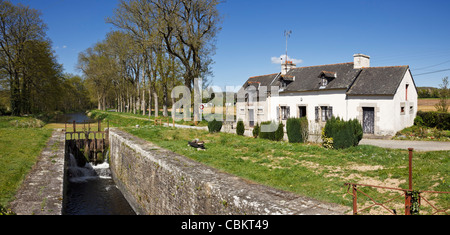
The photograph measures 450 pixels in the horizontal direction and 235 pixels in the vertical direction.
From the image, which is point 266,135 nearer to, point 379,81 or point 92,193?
point 379,81

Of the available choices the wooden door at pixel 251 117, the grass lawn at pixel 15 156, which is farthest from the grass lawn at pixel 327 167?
the wooden door at pixel 251 117

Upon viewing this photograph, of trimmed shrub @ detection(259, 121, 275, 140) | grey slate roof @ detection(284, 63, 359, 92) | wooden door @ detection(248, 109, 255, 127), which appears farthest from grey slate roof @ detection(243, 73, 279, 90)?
trimmed shrub @ detection(259, 121, 275, 140)

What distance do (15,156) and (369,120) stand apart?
21.8 meters

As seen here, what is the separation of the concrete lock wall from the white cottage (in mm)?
8968

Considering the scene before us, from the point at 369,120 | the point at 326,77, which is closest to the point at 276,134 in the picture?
the point at 369,120

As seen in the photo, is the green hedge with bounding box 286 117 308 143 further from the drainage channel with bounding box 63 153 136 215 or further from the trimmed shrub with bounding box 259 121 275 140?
the drainage channel with bounding box 63 153 136 215

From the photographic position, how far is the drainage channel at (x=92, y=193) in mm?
13094

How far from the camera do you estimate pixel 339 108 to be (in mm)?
22547

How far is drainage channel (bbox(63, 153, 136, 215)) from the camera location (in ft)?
43.0

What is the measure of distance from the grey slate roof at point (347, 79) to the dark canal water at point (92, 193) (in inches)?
663

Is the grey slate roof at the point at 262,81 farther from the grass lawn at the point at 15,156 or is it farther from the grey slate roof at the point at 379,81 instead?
the grass lawn at the point at 15,156

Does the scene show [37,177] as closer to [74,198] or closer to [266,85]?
[74,198]

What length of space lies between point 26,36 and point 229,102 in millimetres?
24078
